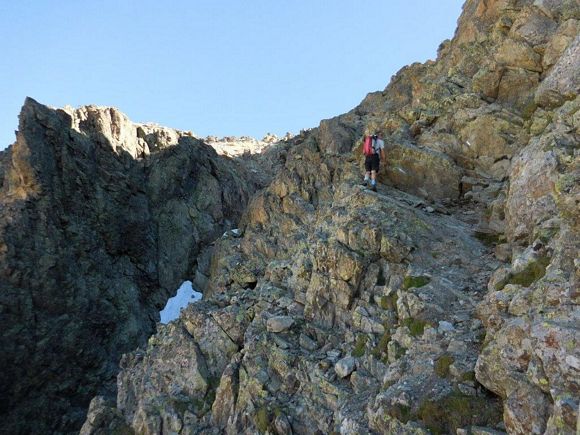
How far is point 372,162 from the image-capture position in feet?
79.9

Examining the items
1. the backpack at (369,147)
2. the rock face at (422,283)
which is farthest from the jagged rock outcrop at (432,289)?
the backpack at (369,147)

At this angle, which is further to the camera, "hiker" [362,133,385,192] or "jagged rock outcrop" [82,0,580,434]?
"hiker" [362,133,385,192]

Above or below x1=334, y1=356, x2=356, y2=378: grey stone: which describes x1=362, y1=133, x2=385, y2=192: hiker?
above

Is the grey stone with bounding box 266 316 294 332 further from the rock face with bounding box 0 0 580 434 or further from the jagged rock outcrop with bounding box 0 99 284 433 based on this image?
the jagged rock outcrop with bounding box 0 99 284 433

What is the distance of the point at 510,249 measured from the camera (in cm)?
1700

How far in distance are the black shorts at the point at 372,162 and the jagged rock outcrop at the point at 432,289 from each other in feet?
4.54

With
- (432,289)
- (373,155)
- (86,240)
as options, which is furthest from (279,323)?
(86,240)

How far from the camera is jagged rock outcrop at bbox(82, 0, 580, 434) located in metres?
11.3

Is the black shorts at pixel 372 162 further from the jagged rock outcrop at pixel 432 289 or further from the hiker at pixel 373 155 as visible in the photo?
the jagged rock outcrop at pixel 432 289

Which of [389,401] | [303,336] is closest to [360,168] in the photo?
[303,336]

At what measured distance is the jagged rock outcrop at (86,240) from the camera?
42.8 meters

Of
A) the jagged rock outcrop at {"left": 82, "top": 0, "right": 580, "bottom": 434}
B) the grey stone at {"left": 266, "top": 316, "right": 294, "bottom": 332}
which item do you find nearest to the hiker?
the jagged rock outcrop at {"left": 82, "top": 0, "right": 580, "bottom": 434}

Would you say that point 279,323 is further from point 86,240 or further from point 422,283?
point 86,240

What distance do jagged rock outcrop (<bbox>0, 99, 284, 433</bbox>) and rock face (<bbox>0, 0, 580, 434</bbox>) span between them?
18.8m
